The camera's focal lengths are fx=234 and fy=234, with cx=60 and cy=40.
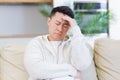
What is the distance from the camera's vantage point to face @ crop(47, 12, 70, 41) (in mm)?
1642

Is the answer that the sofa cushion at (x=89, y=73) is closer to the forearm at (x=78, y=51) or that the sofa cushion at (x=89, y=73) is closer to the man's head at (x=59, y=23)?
the forearm at (x=78, y=51)

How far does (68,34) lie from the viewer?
5.86 ft

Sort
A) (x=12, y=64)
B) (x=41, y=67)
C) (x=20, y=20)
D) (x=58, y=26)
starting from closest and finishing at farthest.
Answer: (x=41, y=67), (x=58, y=26), (x=12, y=64), (x=20, y=20)

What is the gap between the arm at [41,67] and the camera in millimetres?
1515

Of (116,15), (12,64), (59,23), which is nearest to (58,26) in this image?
(59,23)

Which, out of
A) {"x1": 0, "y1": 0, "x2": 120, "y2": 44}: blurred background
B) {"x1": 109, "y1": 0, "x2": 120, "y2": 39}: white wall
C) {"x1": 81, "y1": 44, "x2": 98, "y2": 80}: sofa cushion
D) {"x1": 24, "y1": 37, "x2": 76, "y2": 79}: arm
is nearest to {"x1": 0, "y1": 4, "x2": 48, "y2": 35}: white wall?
{"x1": 0, "y1": 0, "x2": 120, "y2": 44}: blurred background

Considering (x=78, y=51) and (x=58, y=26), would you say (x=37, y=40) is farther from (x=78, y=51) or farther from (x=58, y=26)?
(x=78, y=51)

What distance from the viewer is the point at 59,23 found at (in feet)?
5.40

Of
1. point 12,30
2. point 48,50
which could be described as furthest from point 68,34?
point 12,30

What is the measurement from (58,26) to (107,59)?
A: 510 mm

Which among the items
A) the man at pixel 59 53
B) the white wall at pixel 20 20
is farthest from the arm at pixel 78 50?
the white wall at pixel 20 20

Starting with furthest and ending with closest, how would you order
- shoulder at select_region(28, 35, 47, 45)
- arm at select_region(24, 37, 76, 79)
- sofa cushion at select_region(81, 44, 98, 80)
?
sofa cushion at select_region(81, 44, 98, 80)
shoulder at select_region(28, 35, 47, 45)
arm at select_region(24, 37, 76, 79)

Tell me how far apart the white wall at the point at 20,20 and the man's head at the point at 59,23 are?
2.38m

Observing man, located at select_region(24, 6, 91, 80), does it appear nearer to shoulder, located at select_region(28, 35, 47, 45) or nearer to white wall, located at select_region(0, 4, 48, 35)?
shoulder, located at select_region(28, 35, 47, 45)
